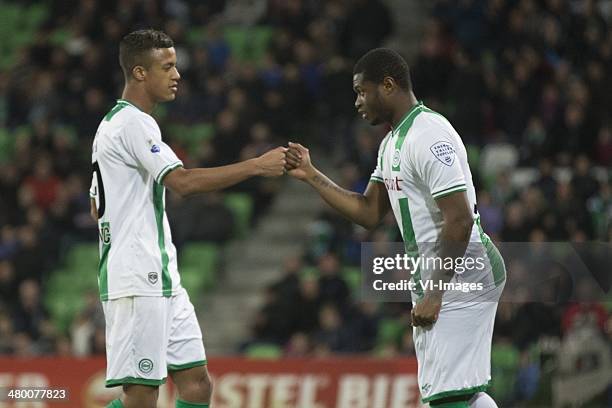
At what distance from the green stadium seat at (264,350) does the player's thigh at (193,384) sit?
18.6 feet

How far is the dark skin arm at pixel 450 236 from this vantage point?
548cm

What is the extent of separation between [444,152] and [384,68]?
1.76 feet

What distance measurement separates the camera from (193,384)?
6.15m

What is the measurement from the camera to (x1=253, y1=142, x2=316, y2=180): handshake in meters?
6.04

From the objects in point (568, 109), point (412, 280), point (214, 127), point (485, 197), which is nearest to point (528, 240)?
point (485, 197)

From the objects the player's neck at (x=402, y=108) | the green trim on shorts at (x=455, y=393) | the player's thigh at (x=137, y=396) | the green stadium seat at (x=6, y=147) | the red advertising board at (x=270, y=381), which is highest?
the green stadium seat at (x=6, y=147)

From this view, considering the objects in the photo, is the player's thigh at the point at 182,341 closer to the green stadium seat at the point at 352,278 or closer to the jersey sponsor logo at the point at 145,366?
the jersey sponsor logo at the point at 145,366

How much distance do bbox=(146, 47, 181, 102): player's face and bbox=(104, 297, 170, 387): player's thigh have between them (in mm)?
1044

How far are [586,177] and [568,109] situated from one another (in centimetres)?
109

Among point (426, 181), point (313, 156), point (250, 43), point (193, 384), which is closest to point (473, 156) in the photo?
point (313, 156)

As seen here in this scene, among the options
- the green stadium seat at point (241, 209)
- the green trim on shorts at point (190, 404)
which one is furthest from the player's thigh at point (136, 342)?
the green stadium seat at point (241, 209)

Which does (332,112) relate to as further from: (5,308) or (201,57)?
(5,308)

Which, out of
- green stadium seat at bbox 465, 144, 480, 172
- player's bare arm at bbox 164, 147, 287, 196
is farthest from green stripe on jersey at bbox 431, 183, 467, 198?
green stadium seat at bbox 465, 144, 480, 172

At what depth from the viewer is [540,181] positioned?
11.9 m
